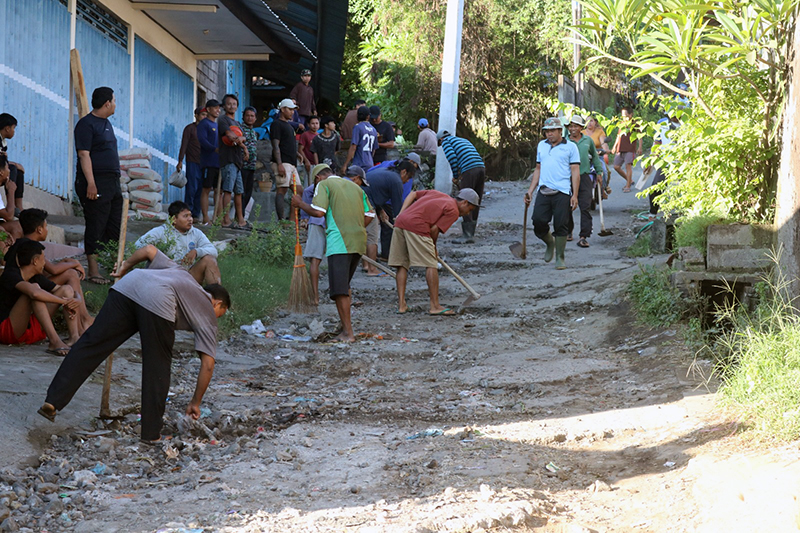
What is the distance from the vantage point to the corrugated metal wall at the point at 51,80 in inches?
350

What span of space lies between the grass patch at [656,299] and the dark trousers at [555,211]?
206 centimetres

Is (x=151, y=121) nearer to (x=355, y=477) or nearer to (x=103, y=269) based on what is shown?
(x=103, y=269)

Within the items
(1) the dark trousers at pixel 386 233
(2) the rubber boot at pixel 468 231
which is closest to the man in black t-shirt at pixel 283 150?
(1) the dark trousers at pixel 386 233

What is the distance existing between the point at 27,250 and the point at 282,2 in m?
11.6

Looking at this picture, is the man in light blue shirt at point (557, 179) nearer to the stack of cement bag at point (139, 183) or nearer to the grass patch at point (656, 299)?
the grass patch at point (656, 299)

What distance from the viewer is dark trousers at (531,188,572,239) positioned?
10.2 metres

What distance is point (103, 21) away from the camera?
36.8 ft

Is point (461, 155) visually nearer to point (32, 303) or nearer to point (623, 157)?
point (623, 157)

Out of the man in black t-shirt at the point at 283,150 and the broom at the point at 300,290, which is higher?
the man in black t-shirt at the point at 283,150

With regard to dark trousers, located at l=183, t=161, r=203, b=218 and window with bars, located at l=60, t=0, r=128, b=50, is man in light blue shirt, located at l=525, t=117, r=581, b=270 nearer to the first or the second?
dark trousers, located at l=183, t=161, r=203, b=218

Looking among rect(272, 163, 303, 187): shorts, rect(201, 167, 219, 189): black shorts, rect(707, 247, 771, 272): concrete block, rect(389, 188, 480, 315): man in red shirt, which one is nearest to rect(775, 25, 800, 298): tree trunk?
rect(707, 247, 771, 272): concrete block

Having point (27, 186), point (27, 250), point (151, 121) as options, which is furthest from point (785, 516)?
point (151, 121)

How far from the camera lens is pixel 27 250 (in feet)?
20.0

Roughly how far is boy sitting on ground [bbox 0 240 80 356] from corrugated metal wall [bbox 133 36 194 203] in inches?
250
